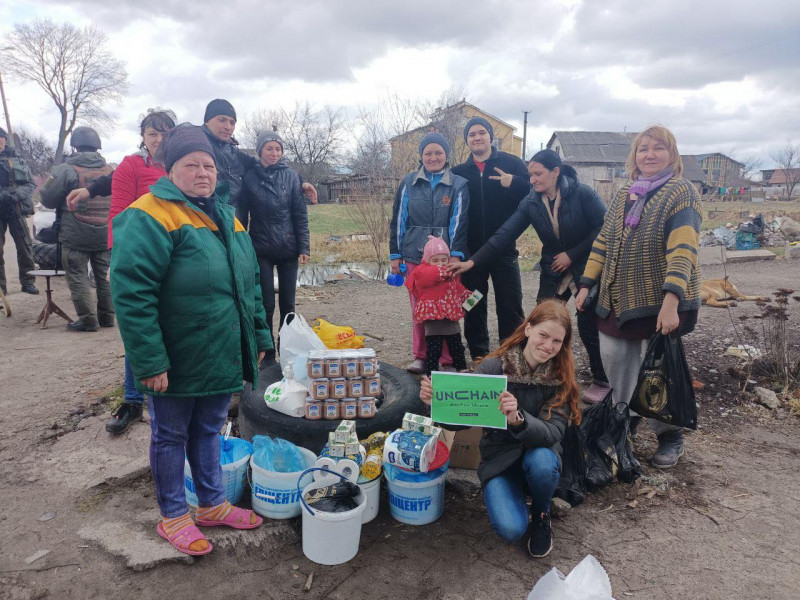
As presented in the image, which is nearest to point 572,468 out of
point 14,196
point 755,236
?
point 14,196

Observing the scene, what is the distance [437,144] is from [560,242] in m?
1.25

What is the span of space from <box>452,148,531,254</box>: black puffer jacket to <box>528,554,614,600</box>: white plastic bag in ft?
9.43

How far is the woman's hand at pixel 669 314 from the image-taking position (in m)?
2.97

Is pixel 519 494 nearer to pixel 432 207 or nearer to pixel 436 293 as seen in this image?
pixel 436 293

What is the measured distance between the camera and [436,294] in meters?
4.05

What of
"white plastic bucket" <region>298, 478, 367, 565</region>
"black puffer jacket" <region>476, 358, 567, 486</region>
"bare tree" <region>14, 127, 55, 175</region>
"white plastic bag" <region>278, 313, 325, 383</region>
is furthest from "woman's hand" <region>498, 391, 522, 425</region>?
"bare tree" <region>14, 127, 55, 175</region>

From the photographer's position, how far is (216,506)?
2609 mm

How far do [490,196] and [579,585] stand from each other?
320 centimetres

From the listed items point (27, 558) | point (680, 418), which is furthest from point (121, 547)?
point (680, 418)

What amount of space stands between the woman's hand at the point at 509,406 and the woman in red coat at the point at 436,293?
5.28 feet

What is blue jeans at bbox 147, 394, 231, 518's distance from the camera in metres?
2.33

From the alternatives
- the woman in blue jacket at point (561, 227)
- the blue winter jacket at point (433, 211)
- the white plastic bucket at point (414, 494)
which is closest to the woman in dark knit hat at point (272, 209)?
the blue winter jacket at point (433, 211)

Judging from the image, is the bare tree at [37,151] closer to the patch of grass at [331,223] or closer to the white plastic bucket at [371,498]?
the patch of grass at [331,223]

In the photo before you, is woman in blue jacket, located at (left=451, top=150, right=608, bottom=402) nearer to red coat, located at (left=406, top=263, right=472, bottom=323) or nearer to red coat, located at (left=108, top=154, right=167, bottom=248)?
red coat, located at (left=406, top=263, right=472, bottom=323)
